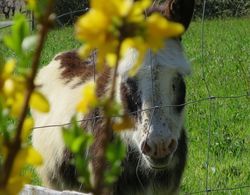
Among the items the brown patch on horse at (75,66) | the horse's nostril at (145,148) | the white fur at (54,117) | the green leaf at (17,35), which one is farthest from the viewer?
the brown patch on horse at (75,66)

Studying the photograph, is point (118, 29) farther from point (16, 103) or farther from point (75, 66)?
point (75, 66)

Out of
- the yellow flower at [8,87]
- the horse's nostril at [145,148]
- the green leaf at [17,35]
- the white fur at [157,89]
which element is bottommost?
the horse's nostril at [145,148]

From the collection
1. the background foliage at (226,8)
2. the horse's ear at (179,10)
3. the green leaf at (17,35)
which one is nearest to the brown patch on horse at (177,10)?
the horse's ear at (179,10)

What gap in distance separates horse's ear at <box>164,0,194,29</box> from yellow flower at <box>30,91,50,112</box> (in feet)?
10.4

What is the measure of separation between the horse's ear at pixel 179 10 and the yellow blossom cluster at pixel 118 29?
3.19 m

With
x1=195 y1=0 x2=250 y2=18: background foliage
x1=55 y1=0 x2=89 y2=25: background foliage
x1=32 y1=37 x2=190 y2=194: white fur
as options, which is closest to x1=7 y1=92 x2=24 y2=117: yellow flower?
x1=32 y1=37 x2=190 y2=194: white fur

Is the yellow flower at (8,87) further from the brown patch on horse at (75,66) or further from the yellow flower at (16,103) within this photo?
the brown patch on horse at (75,66)

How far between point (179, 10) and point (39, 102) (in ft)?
10.6

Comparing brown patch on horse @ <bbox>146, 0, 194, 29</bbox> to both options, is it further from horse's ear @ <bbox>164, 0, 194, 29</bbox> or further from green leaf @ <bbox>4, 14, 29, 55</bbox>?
green leaf @ <bbox>4, 14, 29, 55</bbox>

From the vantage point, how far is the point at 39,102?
2.41 ft

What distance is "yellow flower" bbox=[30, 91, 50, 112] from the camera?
73cm

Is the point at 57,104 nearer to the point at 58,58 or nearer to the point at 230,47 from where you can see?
the point at 58,58

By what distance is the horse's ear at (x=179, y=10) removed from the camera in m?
3.87

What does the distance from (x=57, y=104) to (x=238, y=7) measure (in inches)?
649
